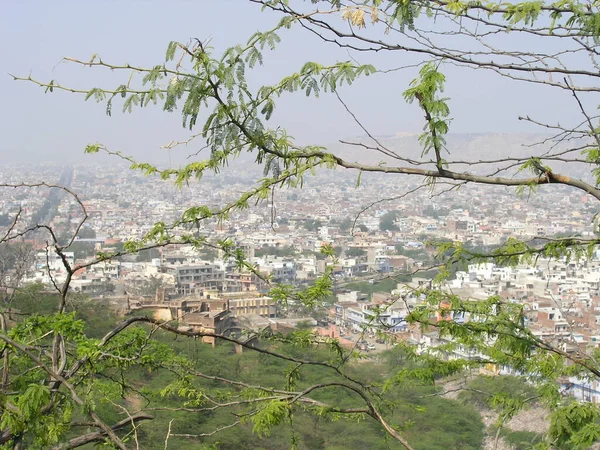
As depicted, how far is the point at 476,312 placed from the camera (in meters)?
2.62

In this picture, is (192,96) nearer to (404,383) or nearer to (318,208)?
(404,383)

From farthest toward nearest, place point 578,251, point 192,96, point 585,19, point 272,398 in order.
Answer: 1. point 578,251
2. point 272,398
3. point 585,19
4. point 192,96

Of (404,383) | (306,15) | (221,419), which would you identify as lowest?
(221,419)

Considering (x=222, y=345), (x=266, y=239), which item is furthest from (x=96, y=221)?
(x=222, y=345)

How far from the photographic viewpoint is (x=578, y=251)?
1864mm

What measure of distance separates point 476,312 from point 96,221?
37.7 m

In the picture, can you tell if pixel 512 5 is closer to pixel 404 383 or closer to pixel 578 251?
pixel 578 251

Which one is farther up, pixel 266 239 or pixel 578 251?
pixel 578 251

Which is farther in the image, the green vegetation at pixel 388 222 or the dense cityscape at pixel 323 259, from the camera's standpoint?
the green vegetation at pixel 388 222

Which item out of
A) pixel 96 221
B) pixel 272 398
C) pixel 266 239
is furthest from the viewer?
pixel 96 221

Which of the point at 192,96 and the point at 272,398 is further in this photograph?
the point at 272,398

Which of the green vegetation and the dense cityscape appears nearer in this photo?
the dense cityscape

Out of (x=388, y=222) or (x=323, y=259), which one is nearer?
(x=323, y=259)

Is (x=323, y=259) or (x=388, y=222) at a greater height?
(x=388, y=222)
